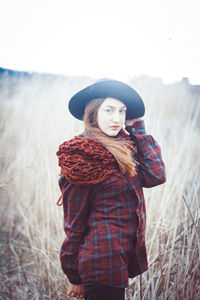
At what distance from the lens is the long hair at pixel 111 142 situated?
2.79ft

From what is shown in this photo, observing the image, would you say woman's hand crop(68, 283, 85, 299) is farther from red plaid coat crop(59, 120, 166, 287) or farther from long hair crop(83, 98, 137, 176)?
long hair crop(83, 98, 137, 176)

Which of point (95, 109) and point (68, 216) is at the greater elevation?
point (95, 109)

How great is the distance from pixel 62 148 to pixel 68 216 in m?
0.29

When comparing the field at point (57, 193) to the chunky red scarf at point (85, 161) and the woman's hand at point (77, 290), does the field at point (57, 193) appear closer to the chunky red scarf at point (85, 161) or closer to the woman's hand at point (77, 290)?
the woman's hand at point (77, 290)

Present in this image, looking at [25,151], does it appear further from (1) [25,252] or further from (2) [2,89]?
(2) [2,89]

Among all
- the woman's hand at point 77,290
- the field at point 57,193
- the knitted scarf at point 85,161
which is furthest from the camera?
the field at point 57,193

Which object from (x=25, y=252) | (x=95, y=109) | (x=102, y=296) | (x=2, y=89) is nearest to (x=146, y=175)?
(x=95, y=109)

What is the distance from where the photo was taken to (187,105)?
262cm

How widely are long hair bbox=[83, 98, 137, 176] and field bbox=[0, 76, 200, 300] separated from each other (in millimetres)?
640

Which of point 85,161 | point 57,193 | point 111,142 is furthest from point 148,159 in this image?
point 57,193

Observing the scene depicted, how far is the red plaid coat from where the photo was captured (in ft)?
2.72

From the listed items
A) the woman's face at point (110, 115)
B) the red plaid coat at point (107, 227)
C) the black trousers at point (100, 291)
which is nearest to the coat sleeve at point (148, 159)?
the red plaid coat at point (107, 227)

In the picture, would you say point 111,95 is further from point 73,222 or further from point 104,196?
point 73,222

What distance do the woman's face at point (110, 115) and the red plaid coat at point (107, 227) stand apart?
0.14m
